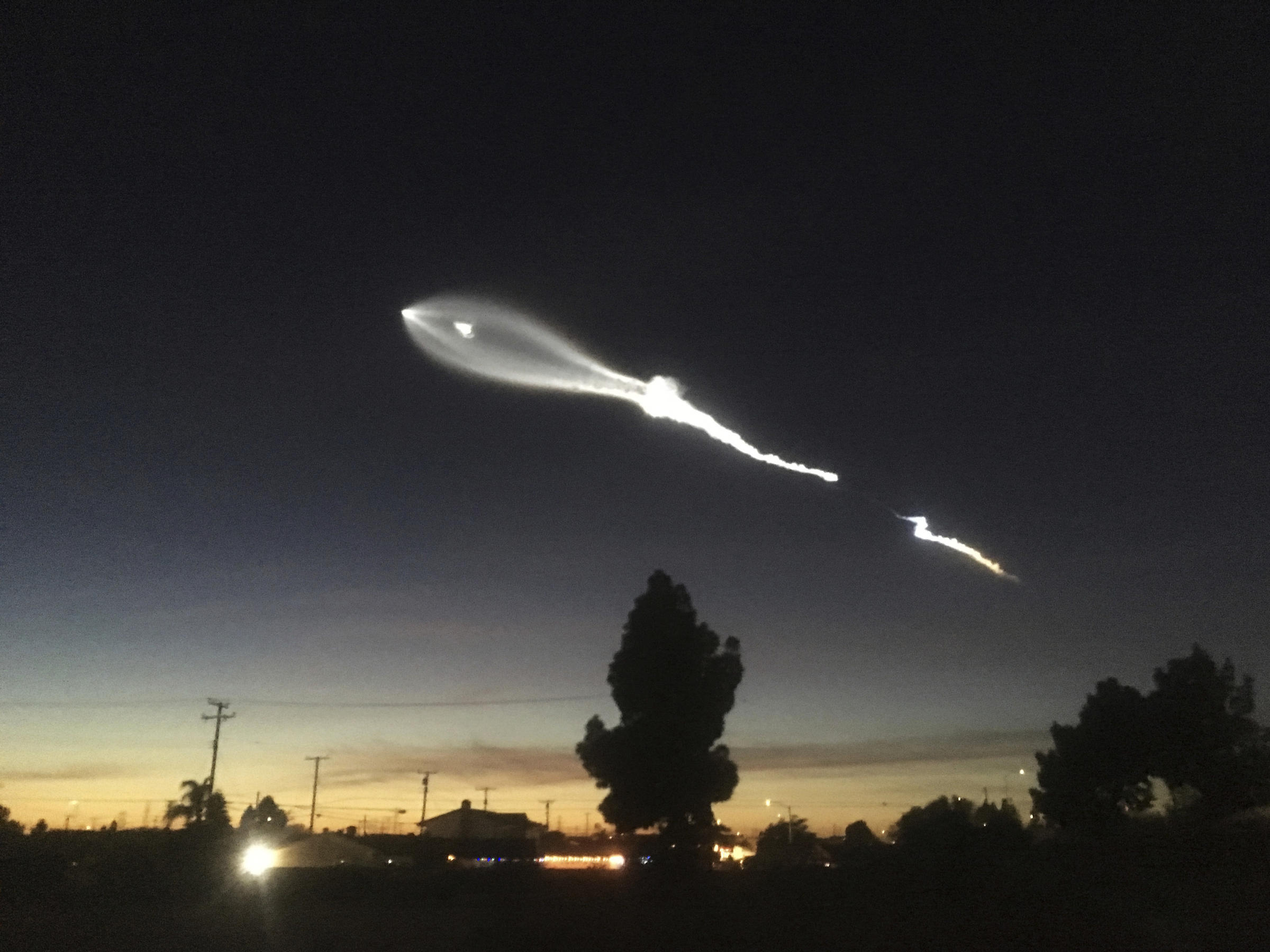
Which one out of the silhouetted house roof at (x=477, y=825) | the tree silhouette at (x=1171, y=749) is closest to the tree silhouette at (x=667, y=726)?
the tree silhouette at (x=1171, y=749)

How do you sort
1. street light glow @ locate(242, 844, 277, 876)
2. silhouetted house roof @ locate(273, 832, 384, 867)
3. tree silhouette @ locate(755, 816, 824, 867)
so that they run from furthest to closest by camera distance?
tree silhouette @ locate(755, 816, 824, 867) < silhouetted house roof @ locate(273, 832, 384, 867) < street light glow @ locate(242, 844, 277, 876)

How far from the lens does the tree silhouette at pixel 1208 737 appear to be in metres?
55.3

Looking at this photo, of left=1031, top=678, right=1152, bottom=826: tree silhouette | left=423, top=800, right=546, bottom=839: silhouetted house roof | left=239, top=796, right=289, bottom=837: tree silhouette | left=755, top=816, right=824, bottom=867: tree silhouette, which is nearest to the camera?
left=1031, top=678, right=1152, bottom=826: tree silhouette

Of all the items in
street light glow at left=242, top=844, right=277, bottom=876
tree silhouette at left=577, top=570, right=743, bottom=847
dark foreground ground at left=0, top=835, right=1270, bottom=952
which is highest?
tree silhouette at left=577, top=570, right=743, bottom=847

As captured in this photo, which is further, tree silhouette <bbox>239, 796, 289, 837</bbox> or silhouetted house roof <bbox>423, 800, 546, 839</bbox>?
tree silhouette <bbox>239, 796, 289, 837</bbox>

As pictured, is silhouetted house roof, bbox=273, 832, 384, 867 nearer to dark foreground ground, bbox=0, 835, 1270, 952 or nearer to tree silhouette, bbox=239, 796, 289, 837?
dark foreground ground, bbox=0, 835, 1270, 952

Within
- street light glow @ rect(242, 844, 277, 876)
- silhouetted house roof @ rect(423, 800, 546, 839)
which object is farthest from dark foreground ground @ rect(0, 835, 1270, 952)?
silhouetted house roof @ rect(423, 800, 546, 839)

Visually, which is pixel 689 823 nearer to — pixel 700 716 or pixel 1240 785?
pixel 700 716

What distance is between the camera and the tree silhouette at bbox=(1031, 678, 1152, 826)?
2344 inches

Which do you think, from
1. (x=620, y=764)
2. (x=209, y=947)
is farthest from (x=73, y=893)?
(x=620, y=764)

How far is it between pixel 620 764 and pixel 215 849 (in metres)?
23.7

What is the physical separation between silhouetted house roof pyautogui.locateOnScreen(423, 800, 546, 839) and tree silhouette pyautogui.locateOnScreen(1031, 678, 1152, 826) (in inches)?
1993

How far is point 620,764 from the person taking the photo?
1654 inches

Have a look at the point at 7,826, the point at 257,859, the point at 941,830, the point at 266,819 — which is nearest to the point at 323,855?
the point at 257,859
